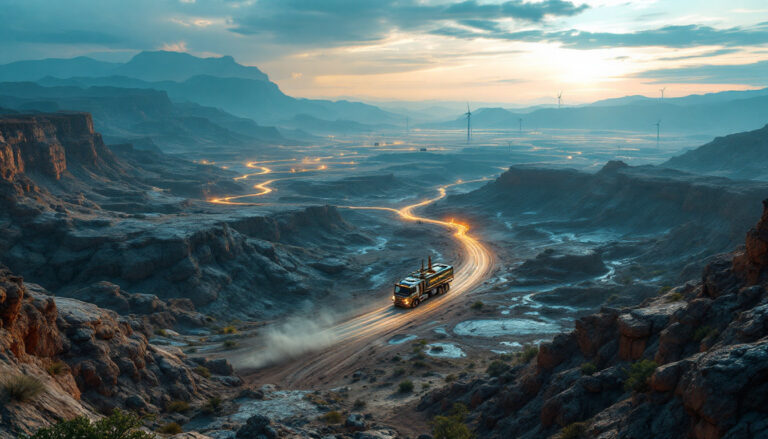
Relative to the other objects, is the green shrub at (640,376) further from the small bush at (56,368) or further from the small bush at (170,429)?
the small bush at (56,368)

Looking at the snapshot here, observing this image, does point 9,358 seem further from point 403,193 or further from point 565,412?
point 403,193

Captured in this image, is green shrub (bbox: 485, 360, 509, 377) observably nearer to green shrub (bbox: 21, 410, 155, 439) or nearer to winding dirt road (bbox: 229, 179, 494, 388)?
winding dirt road (bbox: 229, 179, 494, 388)

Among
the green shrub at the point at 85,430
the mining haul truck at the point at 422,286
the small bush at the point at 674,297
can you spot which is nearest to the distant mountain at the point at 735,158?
the mining haul truck at the point at 422,286

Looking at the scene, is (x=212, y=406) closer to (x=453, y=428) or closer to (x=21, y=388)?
(x=21, y=388)

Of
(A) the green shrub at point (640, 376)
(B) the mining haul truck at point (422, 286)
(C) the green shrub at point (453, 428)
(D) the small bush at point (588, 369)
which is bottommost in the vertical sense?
(B) the mining haul truck at point (422, 286)

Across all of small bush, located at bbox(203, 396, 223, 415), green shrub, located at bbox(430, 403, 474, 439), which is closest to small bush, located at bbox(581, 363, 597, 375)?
green shrub, located at bbox(430, 403, 474, 439)

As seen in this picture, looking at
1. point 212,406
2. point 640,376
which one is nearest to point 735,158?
point 640,376
